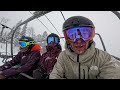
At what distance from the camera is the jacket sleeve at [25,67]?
3.02m

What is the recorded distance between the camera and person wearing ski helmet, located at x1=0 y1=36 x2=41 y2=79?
305 centimetres

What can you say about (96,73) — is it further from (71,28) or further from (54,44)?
(54,44)

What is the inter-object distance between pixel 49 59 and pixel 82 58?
143 cm

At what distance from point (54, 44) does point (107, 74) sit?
1637 millimetres

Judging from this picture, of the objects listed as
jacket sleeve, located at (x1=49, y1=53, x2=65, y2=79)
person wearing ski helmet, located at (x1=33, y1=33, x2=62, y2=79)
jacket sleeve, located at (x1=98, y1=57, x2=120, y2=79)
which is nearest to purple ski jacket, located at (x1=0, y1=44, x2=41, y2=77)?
person wearing ski helmet, located at (x1=33, y1=33, x2=62, y2=79)

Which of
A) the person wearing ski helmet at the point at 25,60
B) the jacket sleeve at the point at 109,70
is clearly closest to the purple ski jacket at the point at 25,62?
the person wearing ski helmet at the point at 25,60

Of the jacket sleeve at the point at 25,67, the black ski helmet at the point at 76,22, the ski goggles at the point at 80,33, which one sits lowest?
the jacket sleeve at the point at 25,67

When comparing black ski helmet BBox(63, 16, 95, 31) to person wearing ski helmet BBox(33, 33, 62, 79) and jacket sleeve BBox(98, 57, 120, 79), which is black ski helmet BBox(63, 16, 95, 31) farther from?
person wearing ski helmet BBox(33, 33, 62, 79)

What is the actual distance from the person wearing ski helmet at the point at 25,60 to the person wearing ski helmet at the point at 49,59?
220mm

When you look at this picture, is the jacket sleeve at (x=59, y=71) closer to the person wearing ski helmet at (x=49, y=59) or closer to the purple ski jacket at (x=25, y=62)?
the person wearing ski helmet at (x=49, y=59)

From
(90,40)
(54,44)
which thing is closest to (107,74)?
(90,40)

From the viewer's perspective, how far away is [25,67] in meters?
3.11

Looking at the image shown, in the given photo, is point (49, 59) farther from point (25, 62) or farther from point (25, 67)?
point (25, 62)
